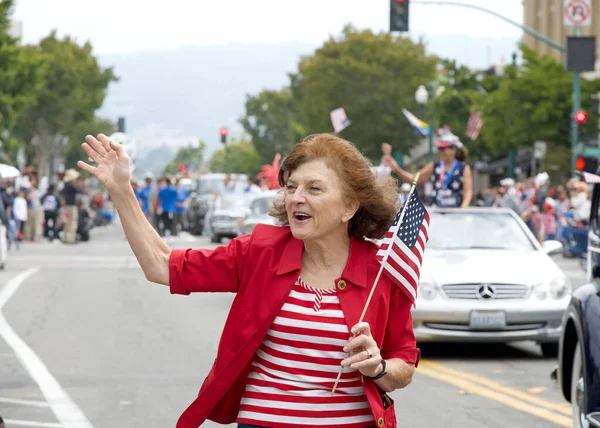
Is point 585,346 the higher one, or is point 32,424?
point 585,346

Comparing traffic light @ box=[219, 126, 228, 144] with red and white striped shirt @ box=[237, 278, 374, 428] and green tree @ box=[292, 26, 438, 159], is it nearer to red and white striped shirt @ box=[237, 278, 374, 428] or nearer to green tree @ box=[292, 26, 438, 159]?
green tree @ box=[292, 26, 438, 159]

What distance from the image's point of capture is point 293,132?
10394cm

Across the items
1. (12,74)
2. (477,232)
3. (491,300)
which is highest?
(12,74)

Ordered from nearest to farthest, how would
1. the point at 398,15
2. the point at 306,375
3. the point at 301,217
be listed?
the point at 306,375
the point at 301,217
the point at 398,15

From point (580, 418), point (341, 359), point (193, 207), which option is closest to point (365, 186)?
point (341, 359)

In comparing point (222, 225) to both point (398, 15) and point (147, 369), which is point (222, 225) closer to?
point (398, 15)

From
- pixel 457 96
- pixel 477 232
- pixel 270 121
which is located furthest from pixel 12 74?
pixel 270 121

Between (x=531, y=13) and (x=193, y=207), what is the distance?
38.0m

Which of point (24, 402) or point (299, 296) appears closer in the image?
point (299, 296)

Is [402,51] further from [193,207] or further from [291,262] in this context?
[291,262]

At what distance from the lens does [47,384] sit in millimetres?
10602

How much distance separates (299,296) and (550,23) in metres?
71.0

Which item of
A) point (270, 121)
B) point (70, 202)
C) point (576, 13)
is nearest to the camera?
point (576, 13)

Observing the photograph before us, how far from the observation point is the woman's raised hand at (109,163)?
14.7ft
